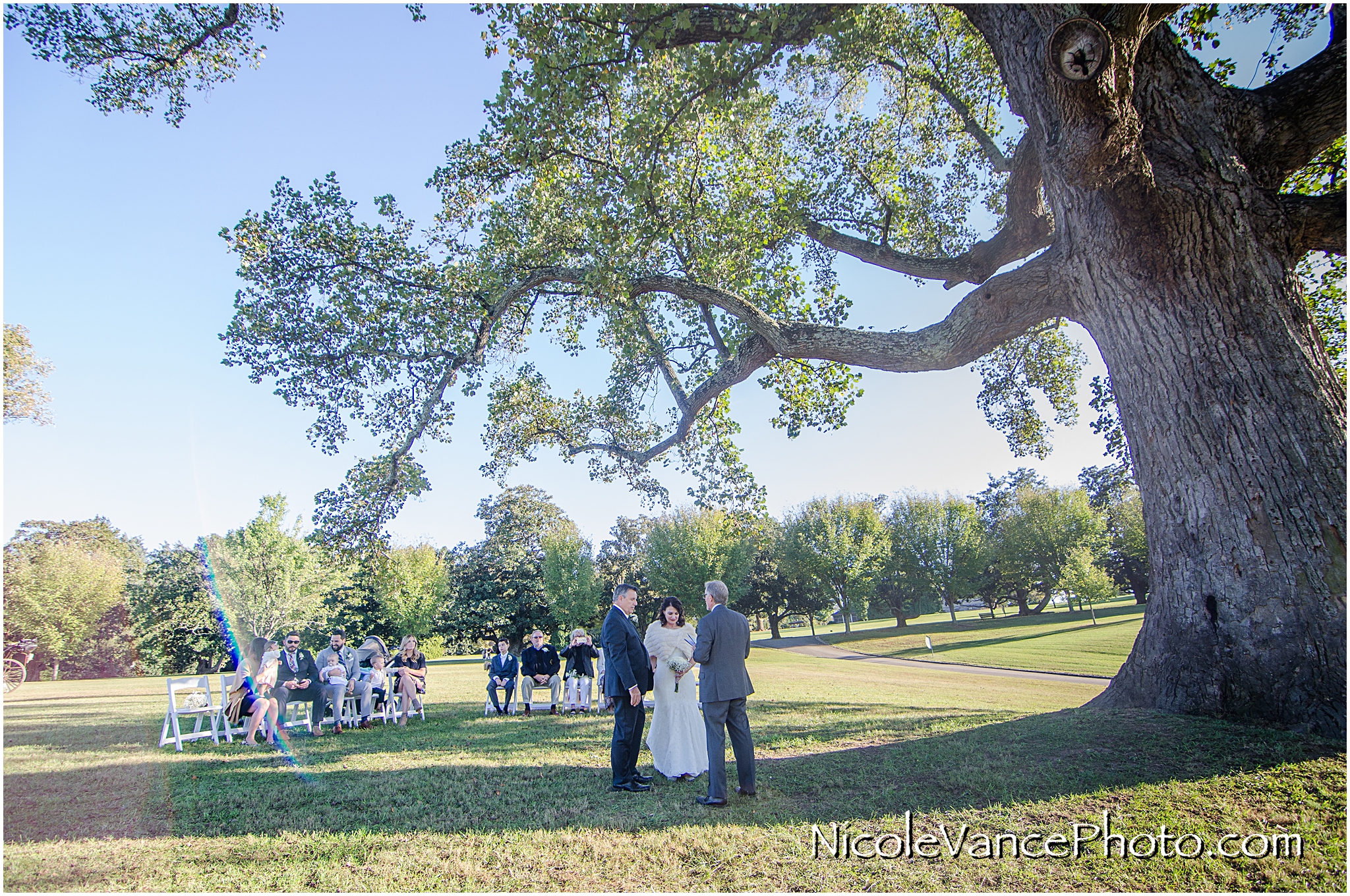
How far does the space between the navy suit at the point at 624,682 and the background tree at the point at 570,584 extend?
36.7 metres

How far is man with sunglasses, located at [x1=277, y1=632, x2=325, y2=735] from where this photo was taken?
10.1 meters

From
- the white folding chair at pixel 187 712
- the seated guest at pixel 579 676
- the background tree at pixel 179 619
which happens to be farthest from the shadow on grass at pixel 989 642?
the background tree at pixel 179 619

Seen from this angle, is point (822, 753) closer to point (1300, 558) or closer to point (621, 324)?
point (1300, 558)

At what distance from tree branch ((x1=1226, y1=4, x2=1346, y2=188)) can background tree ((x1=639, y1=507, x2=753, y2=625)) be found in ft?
115

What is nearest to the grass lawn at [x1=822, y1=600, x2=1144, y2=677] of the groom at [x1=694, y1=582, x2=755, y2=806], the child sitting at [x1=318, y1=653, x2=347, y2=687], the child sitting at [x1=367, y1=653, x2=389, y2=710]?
the groom at [x1=694, y1=582, x2=755, y2=806]

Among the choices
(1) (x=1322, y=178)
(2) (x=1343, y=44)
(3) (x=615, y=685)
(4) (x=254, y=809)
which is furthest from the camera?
(1) (x=1322, y=178)

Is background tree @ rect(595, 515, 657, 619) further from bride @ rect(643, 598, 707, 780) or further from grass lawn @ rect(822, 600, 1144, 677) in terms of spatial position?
bride @ rect(643, 598, 707, 780)

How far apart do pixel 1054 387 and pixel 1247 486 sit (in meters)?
8.89

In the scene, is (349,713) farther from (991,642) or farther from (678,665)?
(991,642)

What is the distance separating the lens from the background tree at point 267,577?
120ft

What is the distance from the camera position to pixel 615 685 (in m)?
6.44

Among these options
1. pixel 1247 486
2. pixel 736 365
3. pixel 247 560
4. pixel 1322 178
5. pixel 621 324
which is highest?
pixel 1322 178

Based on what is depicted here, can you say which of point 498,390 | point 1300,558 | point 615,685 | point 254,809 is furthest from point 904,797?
point 498,390

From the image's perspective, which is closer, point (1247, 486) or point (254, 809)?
point (254, 809)
